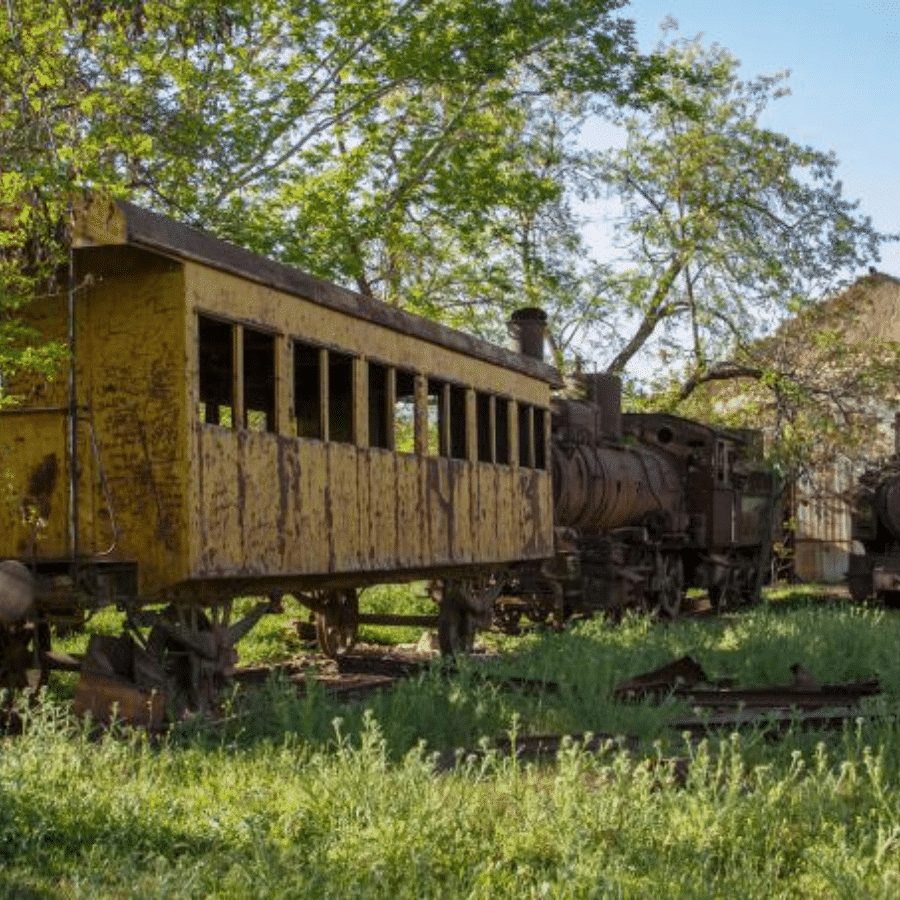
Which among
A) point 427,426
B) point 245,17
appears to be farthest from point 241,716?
point 245,17

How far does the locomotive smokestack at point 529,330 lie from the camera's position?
17750mm

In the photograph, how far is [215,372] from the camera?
10875mm

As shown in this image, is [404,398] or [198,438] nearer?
[198,438]

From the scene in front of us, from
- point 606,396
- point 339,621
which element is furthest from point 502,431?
point 606,396

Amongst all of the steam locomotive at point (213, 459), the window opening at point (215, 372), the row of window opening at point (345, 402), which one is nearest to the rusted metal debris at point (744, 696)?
the steam locomotive at point (213, 459)

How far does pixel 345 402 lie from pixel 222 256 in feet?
8.14

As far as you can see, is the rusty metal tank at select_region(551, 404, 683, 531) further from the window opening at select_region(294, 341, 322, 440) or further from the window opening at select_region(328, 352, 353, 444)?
the window opening at select_region(294, 341, 322, 440)

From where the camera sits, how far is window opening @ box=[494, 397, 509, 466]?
15.6 metres

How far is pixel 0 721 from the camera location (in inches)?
391

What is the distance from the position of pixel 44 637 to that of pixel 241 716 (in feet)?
10.5

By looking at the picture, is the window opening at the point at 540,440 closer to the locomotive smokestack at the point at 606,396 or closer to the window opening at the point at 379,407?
the window opening at the point at 379,407

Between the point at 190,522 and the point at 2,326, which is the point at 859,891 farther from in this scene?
the point at 2,326

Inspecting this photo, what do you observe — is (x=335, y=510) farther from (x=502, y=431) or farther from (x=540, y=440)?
(x=540, y=440)

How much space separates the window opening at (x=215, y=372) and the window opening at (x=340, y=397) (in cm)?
107
